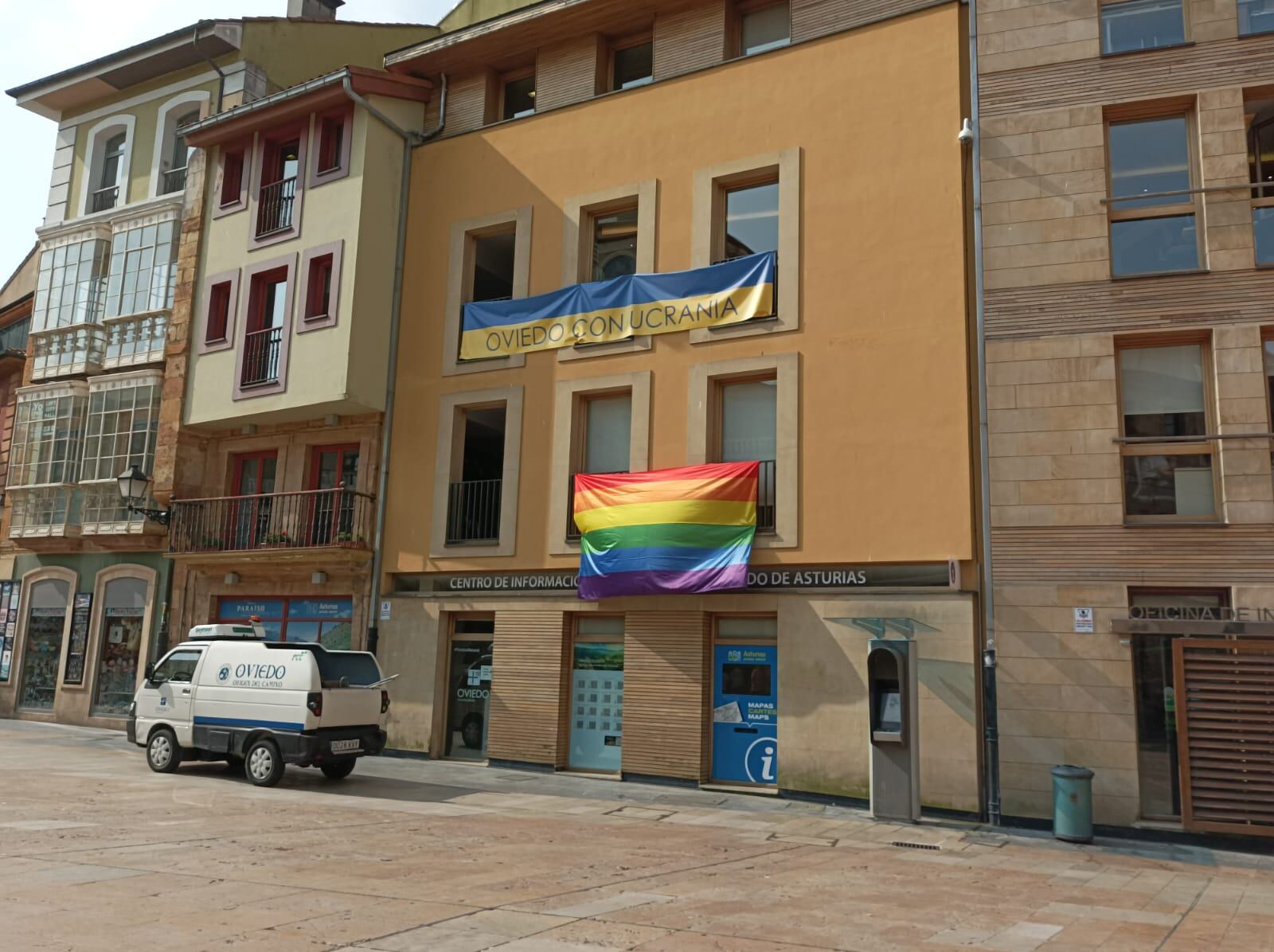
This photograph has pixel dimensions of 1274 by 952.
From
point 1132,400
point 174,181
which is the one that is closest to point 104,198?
point 174,181

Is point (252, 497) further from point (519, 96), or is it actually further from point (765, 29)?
point (765, 29)

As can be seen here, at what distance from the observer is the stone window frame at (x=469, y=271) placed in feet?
60.7

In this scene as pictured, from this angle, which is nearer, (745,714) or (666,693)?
(745,714)

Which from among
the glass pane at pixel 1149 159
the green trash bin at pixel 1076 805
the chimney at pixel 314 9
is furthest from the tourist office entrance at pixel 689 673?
the chimney at pixel 314 9

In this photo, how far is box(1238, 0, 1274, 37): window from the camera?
1367 cm

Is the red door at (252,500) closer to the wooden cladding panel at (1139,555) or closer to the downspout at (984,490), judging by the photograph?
the downspout at (984,490)

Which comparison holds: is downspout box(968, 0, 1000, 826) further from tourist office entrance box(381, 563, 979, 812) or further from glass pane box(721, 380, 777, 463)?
glass pane box(721, 380, 777, 463)

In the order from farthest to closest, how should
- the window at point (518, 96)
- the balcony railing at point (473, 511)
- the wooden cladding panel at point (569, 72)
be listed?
the window at point (518, 96) → the wooden cladding panel at point (569, 72) → the balcony railing at point (473, 511)

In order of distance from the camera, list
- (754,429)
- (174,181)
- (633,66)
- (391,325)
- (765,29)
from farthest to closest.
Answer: (174,181), (391,325), (633,66), (765,29), (754,429)

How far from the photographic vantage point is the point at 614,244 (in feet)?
59.8

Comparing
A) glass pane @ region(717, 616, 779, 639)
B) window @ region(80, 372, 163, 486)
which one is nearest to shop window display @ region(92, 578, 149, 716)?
window @ region(80, 372, 163, 486)

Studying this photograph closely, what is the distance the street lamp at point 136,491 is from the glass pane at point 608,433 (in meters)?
9.38

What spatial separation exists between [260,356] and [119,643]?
698 centimetres

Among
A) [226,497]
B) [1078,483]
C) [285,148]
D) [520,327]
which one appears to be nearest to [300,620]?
[226,497]
